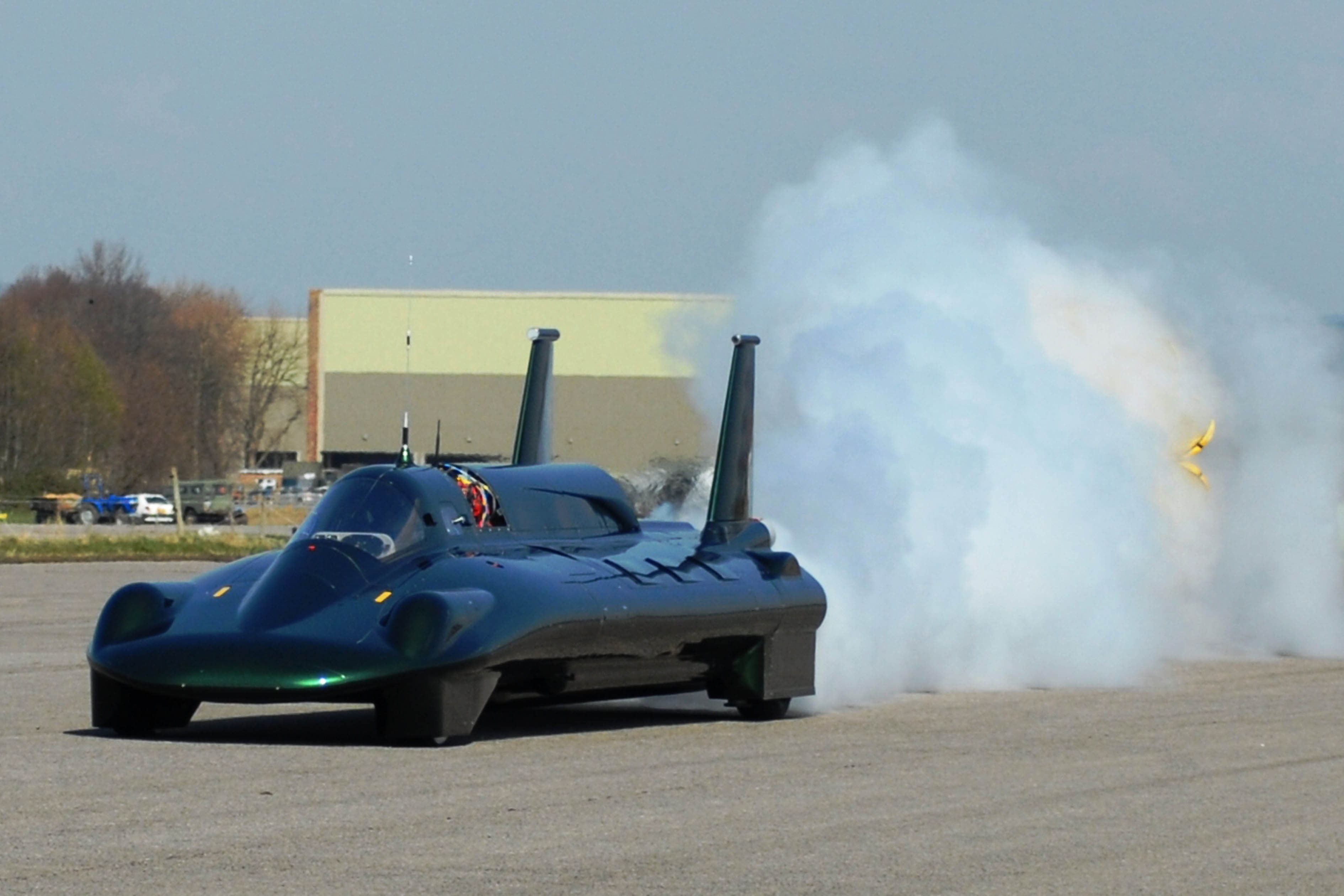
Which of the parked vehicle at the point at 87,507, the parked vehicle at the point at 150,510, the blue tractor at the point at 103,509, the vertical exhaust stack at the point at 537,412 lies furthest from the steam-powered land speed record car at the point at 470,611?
the parked vehicle at the point at 150,510

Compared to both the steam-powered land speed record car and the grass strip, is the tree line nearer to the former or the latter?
the grass strip

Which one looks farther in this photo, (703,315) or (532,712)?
(703,315)

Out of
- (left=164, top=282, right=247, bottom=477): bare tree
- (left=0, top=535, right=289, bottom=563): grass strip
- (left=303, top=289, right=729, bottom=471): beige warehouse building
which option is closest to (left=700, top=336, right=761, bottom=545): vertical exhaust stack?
(left=0, top=535, right=289, bottom=563): grass strip

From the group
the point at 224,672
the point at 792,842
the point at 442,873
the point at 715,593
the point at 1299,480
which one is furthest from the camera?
the point at 1299,480

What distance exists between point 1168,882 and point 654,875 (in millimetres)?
2150

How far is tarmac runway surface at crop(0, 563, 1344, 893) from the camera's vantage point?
30.2 feet

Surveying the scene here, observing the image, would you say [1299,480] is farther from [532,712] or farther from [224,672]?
[224,672]

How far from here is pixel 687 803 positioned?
1144cm

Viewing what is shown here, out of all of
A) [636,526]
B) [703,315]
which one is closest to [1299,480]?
[703,315]

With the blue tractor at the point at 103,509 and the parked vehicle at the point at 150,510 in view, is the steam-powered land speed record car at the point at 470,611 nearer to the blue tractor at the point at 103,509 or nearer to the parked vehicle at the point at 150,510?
the blue tractor at the point at 103,509

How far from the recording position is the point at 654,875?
9.21 metres

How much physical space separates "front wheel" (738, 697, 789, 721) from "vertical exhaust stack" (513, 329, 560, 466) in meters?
3.44

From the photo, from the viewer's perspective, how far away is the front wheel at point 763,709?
53.3 ft

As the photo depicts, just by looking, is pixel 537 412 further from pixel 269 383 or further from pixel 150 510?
pixel 269 383
